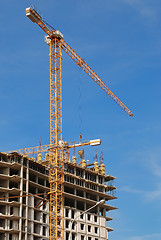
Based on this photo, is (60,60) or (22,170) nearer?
(22,170)

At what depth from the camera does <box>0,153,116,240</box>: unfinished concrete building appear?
9650 centimetres

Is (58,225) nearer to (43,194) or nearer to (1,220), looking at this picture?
(43,194)

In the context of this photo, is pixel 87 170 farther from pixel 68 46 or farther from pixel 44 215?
pixel 68 46

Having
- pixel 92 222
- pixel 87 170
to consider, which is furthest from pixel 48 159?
pixel 92 222

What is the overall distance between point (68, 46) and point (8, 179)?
4164cm

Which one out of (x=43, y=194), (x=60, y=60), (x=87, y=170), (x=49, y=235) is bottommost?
(x=49, y=235)

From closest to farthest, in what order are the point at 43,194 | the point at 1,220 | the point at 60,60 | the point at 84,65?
1. the point at 1,220
2. the point at 43,194
3. the point at 60,60
4. the point at 84,65

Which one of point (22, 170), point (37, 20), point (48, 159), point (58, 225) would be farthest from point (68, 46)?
point (58, 225)

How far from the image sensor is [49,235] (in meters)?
106

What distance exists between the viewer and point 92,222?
118938 mm

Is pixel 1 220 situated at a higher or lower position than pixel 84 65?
lower

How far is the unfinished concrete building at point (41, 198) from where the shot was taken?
96500 millimetres

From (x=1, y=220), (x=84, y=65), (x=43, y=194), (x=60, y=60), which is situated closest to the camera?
(x=1, y=220)

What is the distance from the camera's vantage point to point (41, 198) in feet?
347
